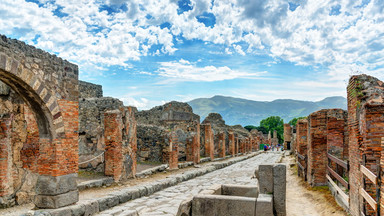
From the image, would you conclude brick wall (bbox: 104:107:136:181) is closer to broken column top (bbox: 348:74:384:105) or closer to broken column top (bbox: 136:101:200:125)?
broken column top (bbox: 348:74:384:105)

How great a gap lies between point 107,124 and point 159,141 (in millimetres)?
6175

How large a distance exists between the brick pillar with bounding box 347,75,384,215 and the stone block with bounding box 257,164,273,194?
170 cm

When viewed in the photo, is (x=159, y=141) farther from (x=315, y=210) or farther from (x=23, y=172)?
(x=315, y=210)

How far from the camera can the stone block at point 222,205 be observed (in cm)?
634

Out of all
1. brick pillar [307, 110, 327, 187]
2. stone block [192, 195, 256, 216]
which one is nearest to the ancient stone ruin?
stone block [192, 195, 256, 216]

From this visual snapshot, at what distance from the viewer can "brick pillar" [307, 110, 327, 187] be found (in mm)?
10094

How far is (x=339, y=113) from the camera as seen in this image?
10523mm

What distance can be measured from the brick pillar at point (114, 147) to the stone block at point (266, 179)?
5.97m

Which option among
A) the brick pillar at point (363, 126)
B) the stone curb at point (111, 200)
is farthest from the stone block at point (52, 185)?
the brick pillar at point (363, 126)

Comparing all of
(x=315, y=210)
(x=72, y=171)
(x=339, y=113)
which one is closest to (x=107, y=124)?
(x=72, y=171)

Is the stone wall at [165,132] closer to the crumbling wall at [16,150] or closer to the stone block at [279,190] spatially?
the crumbling wall at [16,150]

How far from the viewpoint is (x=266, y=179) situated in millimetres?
7102

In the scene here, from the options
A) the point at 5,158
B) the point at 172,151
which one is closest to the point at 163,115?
the point at 172,151

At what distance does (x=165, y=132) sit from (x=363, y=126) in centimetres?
1217
